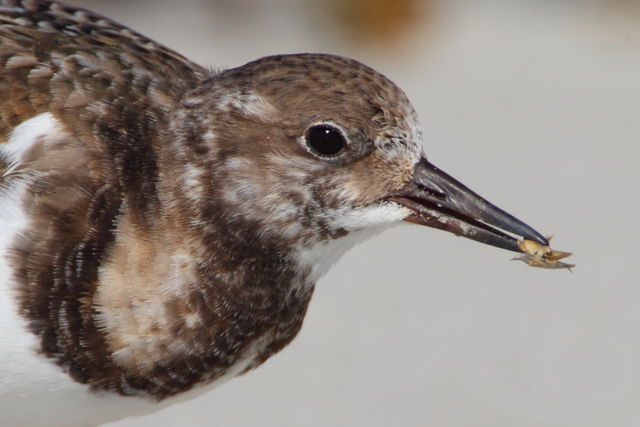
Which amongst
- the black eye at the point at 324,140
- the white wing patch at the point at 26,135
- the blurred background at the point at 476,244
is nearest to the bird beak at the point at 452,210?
the black eye at the point at 324,140

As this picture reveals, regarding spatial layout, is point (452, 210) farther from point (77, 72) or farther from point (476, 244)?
point (476, 244)

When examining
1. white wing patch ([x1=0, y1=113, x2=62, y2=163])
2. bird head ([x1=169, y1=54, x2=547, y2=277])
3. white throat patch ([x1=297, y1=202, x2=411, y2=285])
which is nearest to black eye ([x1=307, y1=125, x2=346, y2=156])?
bird head ([x1=169, y1=54, x2=547, y2=277])

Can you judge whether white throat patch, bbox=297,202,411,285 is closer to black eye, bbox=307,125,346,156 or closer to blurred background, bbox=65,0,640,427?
black eye, bbox=307,125,346,156

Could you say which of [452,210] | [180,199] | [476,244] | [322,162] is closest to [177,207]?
[180,199]

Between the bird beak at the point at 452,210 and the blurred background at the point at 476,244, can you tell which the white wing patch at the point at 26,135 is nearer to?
the bird beak at the point at 452,210

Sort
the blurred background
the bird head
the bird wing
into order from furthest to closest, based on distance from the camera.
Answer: the blurred background, the bird wing, the bird head

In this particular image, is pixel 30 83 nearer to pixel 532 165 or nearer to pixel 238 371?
pixel 238 371
